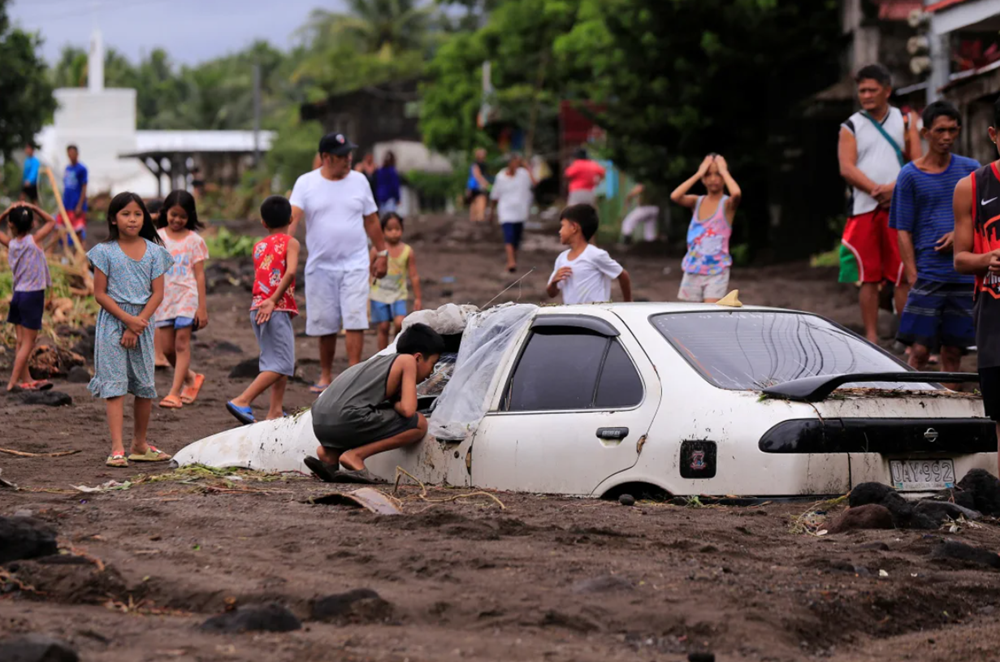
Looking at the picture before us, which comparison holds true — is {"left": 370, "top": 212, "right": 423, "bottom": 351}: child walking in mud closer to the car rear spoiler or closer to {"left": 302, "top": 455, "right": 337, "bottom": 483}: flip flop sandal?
{"left": 302, "top": 455, "right": 337, "bottom": 483}: flip flop sandal

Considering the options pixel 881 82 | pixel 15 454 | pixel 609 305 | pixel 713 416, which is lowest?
pixel 15 454

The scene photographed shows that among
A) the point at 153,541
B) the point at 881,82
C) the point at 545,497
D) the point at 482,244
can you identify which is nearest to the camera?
the point at 153,541

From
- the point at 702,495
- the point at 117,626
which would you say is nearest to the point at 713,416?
the point at 702,495

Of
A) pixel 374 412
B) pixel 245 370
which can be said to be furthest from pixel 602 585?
pixel 245 370

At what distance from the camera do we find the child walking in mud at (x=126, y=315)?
26.0ft

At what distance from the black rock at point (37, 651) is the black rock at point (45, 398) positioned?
291 inches

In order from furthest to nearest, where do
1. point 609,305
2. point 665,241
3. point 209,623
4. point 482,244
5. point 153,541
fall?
point 482,244 < point 665,241 < point 609,305 < point 153,541 < point 209,623

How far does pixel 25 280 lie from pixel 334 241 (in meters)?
2.72

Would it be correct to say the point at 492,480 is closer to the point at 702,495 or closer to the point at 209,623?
the point at 702,495

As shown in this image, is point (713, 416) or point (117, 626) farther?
point (713, 416)

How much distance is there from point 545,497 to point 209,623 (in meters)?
2.34

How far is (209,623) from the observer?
162 inches

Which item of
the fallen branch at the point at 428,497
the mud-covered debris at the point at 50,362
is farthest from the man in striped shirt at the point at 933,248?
the mud-covered debris at the point at 50,362

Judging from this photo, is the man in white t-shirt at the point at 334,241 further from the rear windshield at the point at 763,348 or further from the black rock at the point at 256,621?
the black rock at the point at 256,621
